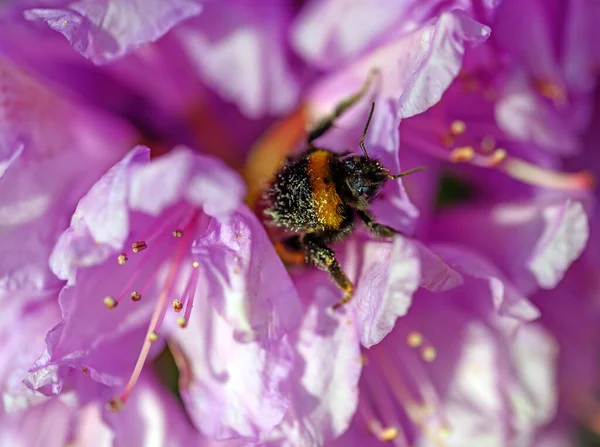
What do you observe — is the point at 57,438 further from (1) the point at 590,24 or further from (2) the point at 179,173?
(1) the point at 590,24

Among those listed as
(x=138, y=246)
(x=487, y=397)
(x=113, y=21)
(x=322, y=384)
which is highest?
(x=113, y=21)

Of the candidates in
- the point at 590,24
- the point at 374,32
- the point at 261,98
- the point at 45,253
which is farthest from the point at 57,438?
the point at 590,24

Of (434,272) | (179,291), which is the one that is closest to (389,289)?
(434,272)

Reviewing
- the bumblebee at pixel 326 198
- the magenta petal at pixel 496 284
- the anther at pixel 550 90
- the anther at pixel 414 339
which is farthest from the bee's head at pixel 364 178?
the anther at pixel 550 90

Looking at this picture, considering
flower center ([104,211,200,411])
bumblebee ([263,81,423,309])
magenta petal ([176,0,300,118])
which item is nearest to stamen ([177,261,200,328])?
flower center ([104,211,200,411])

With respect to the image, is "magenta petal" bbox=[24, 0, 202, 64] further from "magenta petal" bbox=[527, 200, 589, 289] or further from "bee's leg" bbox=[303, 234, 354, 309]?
"magenta petal" bbox=[527, 200, 589, 289]

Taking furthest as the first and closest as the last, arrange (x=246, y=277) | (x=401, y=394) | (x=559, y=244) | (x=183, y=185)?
(x=401, y=394) < (x=559, y=244) < (x=246, y=277) < (x=183, y=185)

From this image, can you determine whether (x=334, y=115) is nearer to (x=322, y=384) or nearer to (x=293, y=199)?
(x=293, y=199)
